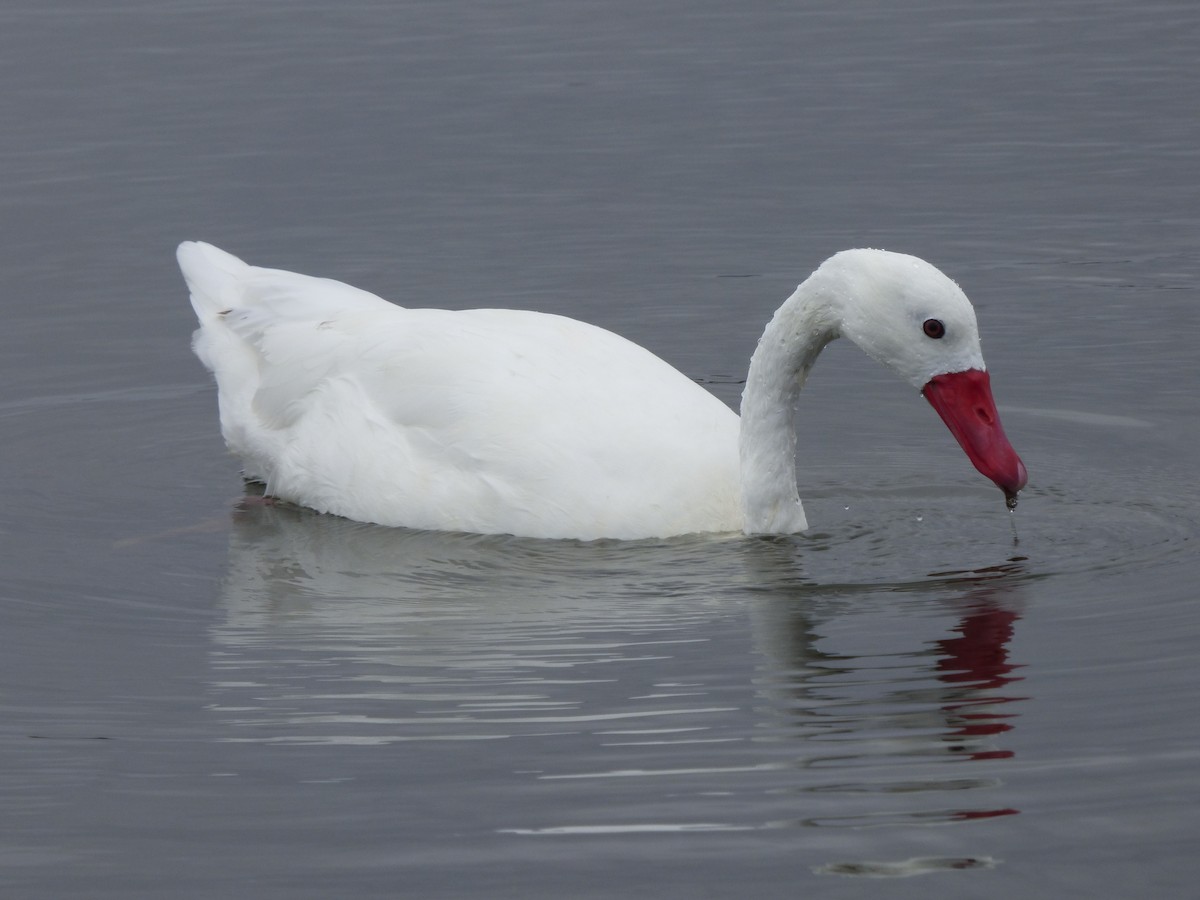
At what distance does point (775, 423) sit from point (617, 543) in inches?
33.9

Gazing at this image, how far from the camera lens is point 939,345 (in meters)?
8.16

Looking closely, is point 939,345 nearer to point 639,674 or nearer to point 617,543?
point 617,543

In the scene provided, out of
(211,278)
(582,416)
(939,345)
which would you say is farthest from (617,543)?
(211,278)

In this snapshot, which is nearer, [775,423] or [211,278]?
[775,423]

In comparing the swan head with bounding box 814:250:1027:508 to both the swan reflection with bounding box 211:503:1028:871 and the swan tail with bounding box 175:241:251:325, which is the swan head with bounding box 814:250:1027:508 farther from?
the swan tail with bounding box 175:241:251:325

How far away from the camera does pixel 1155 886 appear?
534 centimetres

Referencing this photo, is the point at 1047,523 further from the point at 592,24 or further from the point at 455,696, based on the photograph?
the point at 592,24

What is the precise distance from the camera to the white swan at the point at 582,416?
27.0ft

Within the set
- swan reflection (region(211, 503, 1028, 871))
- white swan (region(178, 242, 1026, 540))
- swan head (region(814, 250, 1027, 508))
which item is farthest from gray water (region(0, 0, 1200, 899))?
swan head (region(814, 250, 1027, 508))

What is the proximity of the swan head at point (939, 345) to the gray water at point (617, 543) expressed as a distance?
0.51 meters

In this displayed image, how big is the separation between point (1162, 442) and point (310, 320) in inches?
164

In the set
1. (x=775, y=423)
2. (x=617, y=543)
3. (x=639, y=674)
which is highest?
(x=775, y=423)

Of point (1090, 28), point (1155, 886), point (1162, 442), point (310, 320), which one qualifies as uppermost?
point (1090, 28)

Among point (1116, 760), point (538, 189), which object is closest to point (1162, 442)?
point (1116, 760)
